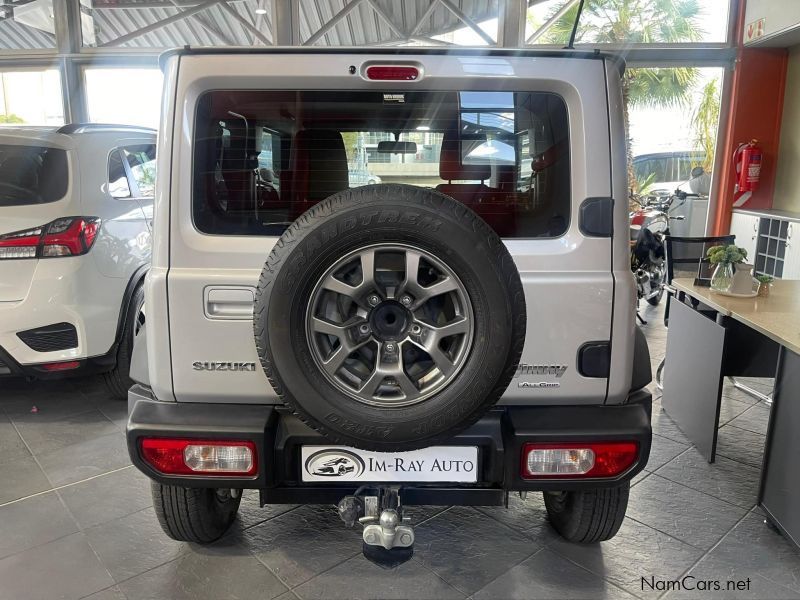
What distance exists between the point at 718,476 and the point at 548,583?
1.27 meters

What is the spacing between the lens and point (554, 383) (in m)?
1.76

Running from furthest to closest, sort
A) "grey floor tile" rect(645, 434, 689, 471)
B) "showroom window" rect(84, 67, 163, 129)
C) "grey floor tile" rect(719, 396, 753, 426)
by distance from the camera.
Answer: "showroom window" rect(84, 67, 163, 129) < "grey floor tile" rect(719, 396, 753, 426) < "grey floor tile" rect(645, 434, 689, 471)

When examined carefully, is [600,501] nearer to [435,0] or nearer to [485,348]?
[485,348]

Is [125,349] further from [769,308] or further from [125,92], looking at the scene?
[125,92]

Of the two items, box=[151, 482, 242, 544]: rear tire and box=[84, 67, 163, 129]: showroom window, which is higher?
box=[84, 67, 163, 129]: showroom window

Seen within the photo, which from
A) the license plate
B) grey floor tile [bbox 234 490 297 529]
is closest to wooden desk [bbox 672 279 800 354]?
the license plate

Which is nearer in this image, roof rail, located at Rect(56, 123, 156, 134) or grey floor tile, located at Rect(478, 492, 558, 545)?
grey floor tile, located at Rect(478, 492, 558, 545)

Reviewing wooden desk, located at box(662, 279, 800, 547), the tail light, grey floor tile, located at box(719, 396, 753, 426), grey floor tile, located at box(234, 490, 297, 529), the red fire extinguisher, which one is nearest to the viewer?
wooden desk, located at box(662, 279, 800, 547)

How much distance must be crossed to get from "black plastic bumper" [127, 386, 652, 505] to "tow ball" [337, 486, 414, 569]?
41 millimetres

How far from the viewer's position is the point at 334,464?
1.75m

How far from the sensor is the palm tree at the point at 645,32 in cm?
716

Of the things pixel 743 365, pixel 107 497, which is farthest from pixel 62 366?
pixel 743 365

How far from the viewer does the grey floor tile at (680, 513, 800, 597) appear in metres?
2.11

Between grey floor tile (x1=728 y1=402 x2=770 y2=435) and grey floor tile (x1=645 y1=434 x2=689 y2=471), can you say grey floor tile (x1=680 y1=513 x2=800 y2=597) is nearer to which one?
grey floor tile (x1=645 y1=434 x2=689 y2=471)
